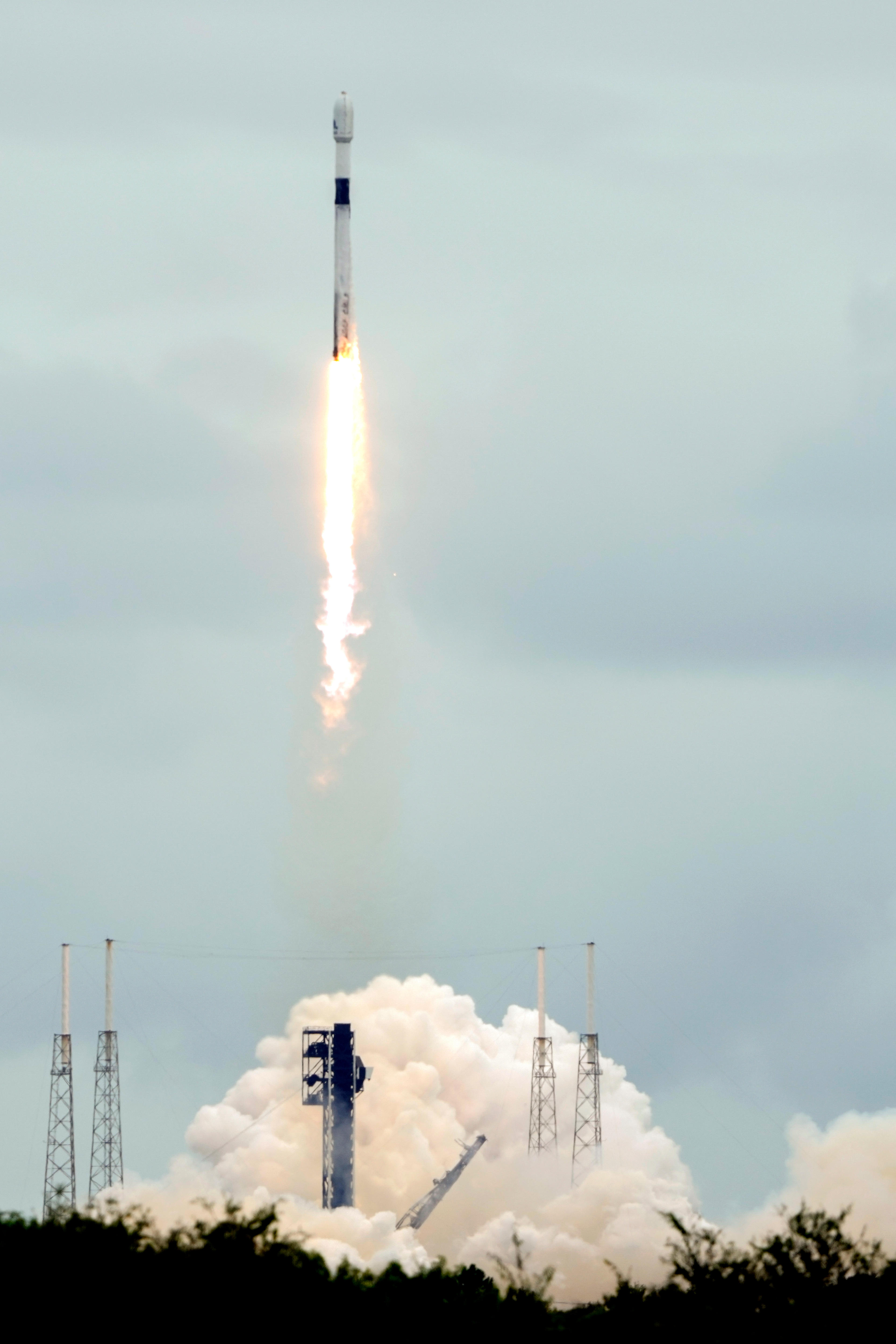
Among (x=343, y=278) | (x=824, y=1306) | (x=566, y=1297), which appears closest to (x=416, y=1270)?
(x=566, y=1297)

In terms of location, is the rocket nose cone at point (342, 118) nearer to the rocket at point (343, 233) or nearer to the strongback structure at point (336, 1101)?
the rocket at point (343, 233)

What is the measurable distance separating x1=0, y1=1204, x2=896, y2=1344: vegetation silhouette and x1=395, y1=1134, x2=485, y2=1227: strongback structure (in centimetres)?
5010

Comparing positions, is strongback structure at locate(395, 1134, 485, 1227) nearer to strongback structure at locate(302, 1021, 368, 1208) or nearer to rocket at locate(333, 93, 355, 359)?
strongback structure at locate(302, 1021, 368, 1208)

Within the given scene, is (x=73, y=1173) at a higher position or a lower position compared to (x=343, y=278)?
lower

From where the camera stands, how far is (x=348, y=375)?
447ft

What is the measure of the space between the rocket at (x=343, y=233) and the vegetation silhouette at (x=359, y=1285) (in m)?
43.4

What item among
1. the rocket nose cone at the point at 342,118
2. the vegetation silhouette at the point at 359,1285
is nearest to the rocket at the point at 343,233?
the rocket nose cone at the point at 342,118

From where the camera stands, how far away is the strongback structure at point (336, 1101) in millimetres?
162000

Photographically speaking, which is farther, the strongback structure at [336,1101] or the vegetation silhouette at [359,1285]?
the strongback structure at [336,1101]

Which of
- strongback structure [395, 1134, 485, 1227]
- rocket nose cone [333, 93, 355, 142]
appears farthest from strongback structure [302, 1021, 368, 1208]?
rocket nose cone [333, 93, 355, 142]

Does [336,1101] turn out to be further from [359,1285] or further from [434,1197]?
[359,1285]

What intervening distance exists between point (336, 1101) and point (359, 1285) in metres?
59.3

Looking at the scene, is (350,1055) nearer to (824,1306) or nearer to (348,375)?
(348,375)

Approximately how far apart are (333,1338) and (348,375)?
189ft
